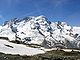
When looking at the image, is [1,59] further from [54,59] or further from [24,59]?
[54,59]

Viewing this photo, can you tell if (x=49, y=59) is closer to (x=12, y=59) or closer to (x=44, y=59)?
(x=44, y=59)

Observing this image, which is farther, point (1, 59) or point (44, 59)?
point (44, 59)

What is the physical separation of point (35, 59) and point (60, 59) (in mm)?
4429

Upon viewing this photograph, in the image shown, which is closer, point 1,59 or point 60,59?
point 1,59

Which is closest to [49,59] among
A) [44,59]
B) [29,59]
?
[44,59]

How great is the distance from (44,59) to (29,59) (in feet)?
8.79

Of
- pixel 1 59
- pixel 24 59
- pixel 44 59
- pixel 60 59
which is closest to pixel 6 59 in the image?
pixel 1 59

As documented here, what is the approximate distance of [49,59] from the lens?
40.3m

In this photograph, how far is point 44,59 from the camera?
40406mm

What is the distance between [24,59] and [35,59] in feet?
6.40

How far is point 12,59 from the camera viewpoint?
3928cm

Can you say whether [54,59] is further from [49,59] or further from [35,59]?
A: [35,59]

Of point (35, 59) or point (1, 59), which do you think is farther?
point (35, 59)

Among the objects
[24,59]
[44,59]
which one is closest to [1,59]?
[24,59]
